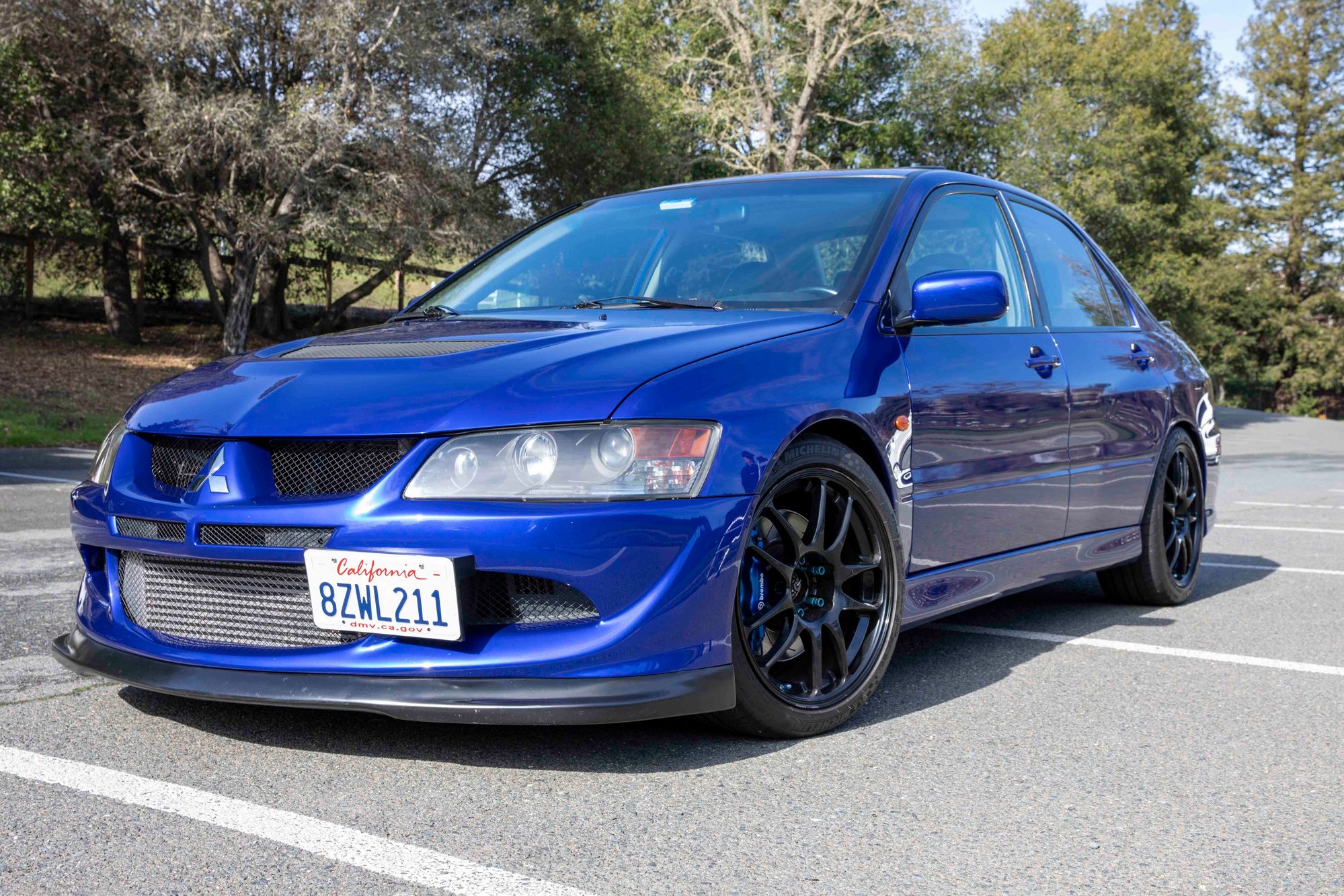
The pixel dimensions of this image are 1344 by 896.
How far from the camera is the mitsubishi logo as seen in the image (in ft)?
10.2

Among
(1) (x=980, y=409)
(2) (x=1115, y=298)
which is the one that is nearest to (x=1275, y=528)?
(2) (x=1115, y=298)

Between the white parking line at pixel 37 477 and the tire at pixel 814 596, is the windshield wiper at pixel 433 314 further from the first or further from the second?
the white parking line at pixel 37 477

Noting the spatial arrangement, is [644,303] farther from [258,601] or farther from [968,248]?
[258,601]

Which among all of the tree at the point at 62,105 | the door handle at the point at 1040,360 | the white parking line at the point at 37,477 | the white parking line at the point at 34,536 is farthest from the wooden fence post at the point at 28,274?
the door handle at the point at 1040,360

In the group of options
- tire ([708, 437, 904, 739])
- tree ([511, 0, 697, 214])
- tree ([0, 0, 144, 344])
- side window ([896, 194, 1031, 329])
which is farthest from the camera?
tree ([511, 0, 697, 214])

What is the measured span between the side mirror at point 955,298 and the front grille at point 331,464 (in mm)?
1618

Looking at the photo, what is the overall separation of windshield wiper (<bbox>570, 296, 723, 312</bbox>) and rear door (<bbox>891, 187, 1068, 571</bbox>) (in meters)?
0.57

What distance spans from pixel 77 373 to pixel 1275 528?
15550mm

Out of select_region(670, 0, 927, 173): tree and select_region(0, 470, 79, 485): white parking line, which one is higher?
select_region(670, 0, 927, 173): tree

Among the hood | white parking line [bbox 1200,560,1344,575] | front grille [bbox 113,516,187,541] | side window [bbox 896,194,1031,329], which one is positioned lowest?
white parking line [bbox 1200,560,1344,575]

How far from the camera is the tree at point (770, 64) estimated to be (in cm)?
2483

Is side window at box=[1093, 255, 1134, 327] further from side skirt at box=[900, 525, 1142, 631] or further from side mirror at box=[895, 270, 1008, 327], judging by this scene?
side mirror at box=[895, 270, 1008, 327]

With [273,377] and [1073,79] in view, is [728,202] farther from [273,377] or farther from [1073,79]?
[1073,79]

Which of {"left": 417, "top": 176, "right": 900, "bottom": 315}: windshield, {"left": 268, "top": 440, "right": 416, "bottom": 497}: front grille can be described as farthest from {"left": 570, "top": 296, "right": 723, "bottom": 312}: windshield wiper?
{"left": 268, "top": 440, "right": 416, "bottom": 497}: front grille
